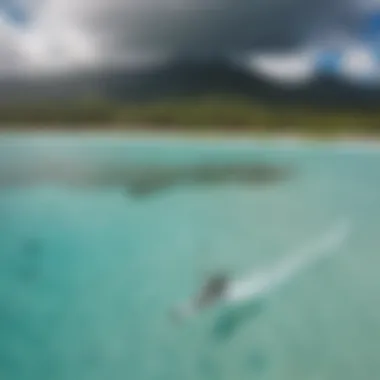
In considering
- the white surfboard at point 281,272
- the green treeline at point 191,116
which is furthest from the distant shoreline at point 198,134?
the white surfboard at point 281,272

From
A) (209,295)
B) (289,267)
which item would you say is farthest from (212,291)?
(289,267)

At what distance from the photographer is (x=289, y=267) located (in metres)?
0.89

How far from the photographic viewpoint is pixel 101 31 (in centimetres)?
90

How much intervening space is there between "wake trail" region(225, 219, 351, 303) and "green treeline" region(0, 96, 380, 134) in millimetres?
155

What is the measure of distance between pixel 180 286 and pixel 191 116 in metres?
0.25

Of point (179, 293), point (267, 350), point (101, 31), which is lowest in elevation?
point (267, 350)

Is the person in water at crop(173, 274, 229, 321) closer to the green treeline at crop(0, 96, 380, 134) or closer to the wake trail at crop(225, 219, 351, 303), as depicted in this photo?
the wake trail at crop(225, 219, 351, 303)

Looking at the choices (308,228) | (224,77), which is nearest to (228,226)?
(308,228)

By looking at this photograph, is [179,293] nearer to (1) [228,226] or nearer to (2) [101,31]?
(1) [228,226]

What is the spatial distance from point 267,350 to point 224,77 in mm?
401

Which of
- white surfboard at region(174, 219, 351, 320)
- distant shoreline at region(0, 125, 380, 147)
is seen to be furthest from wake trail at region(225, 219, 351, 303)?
distant shoreline at region(0, 125, 380, 147)

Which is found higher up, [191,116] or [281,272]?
[191,116]

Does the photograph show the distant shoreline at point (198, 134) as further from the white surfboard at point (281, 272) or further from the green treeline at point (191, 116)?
the white surfboard at point (281, 272)

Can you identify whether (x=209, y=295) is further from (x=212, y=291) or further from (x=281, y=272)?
(x=281, y=272)
